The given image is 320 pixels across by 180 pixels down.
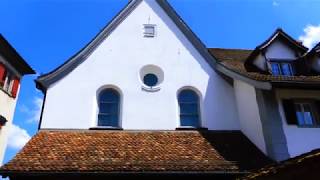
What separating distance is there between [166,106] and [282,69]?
16.3 feet

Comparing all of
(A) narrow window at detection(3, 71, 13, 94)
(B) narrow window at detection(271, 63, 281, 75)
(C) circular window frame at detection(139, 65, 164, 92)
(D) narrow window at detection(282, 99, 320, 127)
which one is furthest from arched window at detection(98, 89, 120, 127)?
(A) narrow window at detection(3, 71, 13, 94)

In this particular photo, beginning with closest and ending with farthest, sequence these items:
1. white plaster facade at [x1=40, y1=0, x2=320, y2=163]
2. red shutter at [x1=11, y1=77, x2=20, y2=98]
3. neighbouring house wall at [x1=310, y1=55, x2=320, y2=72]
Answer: white plaster facade at [x1=40, y1=0, x2=320, y2=163], neighbouring house wall at [x1=310, y1=55, x2=320, y2=72], red shutter at [x1=11, y1=77, x2=20, y2=98]

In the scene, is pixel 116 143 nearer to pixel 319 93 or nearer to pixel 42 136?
pixel 42 136

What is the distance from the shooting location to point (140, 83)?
13.1 metres

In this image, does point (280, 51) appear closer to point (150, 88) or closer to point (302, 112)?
point (302, 112)

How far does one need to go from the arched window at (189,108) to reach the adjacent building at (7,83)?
39.6 ft

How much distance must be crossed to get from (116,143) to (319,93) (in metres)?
7.49

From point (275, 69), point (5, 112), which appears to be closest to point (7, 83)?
point (5, 112)

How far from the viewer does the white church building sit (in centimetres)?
974

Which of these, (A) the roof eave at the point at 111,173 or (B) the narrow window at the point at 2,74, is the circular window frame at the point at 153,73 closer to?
(A) the roof eave at the point at 111,173

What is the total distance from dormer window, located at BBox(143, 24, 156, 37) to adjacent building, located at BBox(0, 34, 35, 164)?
33.8ft

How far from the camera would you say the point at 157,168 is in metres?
9.40

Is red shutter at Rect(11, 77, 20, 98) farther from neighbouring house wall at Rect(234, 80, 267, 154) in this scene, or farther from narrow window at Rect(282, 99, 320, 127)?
narrow window at Rect(282, 99, 320, 127)

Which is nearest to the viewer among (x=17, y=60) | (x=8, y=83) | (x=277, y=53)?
(x=277, y=53)
